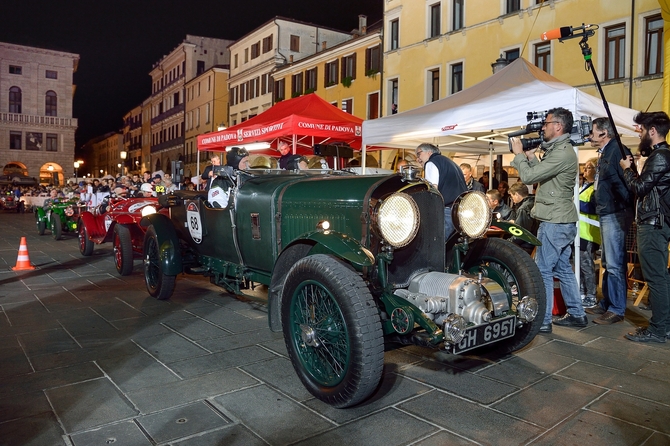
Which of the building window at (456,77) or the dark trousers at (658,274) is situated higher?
Answer: the building window at (456,77)

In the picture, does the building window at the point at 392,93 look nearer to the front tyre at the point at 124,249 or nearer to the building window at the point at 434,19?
the building window at the point at 434,19

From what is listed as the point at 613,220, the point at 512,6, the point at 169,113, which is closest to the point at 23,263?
the point at 613,220

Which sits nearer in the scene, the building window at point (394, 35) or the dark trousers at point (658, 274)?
the dark trousers at point (658, 274)

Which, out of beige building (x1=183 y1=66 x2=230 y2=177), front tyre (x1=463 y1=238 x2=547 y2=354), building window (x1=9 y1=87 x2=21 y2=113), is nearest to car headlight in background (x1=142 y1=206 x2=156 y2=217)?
front tyre (x1=463 y1=238 x2=547 y2=354)

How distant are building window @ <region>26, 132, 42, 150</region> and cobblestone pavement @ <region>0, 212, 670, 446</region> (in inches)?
2500

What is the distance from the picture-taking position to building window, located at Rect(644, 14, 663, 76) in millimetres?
14930

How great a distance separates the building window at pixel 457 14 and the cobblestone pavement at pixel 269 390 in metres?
18.8

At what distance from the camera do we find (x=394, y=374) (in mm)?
3432

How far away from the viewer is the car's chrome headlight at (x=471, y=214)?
350 centimetres

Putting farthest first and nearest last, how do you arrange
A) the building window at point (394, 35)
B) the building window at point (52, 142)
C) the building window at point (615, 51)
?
the building window at point (52, 142) → the building window at point (394, 35) → the building window at point (615, 51)

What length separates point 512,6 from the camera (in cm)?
1920

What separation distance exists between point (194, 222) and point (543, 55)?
54.2ft

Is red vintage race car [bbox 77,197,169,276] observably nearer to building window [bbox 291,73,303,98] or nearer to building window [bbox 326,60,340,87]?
building window [bbox 326,60,340,87]

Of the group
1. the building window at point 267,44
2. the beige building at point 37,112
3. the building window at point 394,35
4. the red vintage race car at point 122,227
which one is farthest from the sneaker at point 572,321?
the beige building at point 37,112
